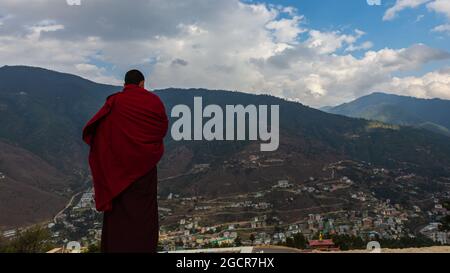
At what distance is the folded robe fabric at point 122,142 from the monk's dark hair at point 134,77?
17cm

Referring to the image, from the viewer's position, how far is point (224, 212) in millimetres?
58812

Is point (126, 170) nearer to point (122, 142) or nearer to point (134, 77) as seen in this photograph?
point (122, 142)

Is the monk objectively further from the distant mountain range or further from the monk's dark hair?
the distant mountain range

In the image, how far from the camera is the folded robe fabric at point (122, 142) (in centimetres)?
352

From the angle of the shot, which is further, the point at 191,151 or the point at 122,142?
the point at 191,151

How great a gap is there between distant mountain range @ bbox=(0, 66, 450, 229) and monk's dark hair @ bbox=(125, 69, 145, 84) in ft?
181

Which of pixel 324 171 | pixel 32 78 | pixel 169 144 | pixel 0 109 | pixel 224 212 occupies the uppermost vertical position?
pixel 32 78

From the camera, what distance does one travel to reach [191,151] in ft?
292

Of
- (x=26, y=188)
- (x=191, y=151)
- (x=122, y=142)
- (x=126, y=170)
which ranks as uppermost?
(x=191, y=151)

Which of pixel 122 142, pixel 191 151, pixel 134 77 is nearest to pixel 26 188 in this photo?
pixel 191 151

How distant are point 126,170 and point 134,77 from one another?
0.83m

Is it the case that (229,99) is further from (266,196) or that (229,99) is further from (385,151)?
(266,196)

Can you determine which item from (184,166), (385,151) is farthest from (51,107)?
(385,151)
